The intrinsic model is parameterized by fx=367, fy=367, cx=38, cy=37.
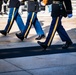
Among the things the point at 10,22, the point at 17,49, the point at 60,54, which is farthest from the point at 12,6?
the point at 60,54

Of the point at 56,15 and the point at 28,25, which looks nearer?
the point at 56,15

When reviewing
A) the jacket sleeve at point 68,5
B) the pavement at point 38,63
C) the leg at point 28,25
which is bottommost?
the leg at point 28,25

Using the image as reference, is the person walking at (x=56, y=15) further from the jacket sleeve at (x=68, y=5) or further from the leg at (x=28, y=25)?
the leg at (x=28, y=25)

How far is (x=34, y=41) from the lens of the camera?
10742 mm

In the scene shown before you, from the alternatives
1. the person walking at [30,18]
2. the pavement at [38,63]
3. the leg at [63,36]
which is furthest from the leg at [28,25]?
the leg at [63,36]

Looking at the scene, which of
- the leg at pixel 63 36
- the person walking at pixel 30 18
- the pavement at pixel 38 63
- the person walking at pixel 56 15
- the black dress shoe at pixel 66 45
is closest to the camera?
the pavement at pixel 38 63

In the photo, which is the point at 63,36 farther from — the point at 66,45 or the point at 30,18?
the point at 30,18

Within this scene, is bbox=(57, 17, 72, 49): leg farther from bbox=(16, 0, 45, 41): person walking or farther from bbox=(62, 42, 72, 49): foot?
bbox=(16, 0, 45, 41): person walking

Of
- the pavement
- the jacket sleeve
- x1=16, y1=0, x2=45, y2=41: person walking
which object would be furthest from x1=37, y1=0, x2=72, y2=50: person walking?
x1=16, y1=0, x2=45, y2=41: person walking

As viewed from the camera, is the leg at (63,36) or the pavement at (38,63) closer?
the pavement at (38,63)

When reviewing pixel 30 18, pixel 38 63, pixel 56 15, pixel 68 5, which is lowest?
pixel 30 18

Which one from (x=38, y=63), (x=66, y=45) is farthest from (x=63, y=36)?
(x=38, y=63)

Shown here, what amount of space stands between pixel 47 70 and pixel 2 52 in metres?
2.17

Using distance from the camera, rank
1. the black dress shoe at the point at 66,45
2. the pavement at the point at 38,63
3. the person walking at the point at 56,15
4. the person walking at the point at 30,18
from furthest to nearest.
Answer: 1. the person walking at the point at 30,18
2. the black dress shoe at the point at 66,45
3. the person walking at the point at 56,15
4. the pavement at the point at 38,63
